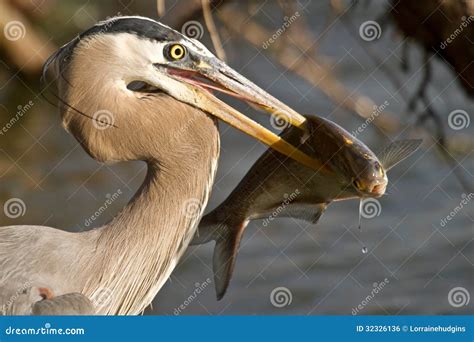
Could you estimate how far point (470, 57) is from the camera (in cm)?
396

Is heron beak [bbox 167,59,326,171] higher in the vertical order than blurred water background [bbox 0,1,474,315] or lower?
higher

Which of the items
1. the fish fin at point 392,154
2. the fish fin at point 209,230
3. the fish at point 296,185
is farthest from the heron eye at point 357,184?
the fish fin at point 209,230

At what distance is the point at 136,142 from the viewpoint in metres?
3.22

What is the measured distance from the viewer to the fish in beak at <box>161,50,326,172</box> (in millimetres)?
3229

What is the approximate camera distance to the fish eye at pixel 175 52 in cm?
318

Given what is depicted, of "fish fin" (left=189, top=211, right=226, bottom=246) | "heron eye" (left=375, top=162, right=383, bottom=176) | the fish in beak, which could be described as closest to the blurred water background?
"fish fin" (left=189, top=211, right=226, bottom=246)

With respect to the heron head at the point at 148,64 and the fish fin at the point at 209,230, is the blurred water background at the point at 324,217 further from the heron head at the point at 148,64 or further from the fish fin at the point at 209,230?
the heron head at the point at 148,64

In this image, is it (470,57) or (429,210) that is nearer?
(470,57)

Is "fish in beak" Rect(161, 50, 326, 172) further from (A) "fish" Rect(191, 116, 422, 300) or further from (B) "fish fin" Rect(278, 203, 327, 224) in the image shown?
(B) "fish fin" Rect(278, 203, 327, 224)

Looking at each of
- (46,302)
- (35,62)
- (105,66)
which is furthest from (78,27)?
(46,302)

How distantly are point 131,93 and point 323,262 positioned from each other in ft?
7.76

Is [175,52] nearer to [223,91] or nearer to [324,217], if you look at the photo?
[223,91]

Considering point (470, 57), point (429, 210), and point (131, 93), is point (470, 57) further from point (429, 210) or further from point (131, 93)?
point (429, 210)

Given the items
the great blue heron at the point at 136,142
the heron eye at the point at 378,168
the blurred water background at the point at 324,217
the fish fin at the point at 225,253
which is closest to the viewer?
the heron eye at the point at 378,168
